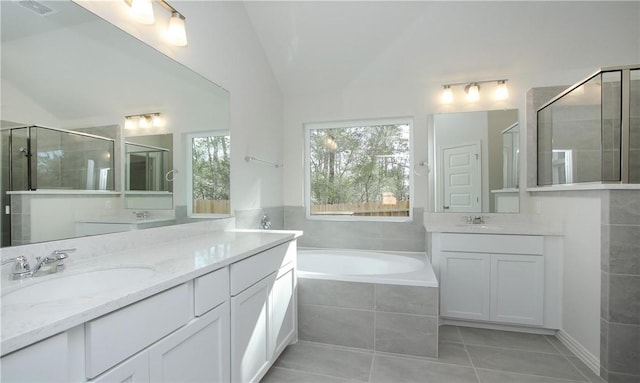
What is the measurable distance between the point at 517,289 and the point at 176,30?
317 cm

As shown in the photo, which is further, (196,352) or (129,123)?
(129,123)

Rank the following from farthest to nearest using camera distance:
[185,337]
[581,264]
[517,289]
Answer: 1. [517,289]
2. [581,264]
3. [185,337]

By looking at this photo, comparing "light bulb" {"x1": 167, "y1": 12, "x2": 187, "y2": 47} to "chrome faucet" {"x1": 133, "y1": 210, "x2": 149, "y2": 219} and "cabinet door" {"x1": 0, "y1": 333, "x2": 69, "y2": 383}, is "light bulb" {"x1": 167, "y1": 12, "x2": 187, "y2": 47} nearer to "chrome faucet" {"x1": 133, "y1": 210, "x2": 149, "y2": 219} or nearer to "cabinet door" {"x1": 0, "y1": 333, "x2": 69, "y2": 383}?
"chrome faucet" {"x1": 133, "y1": 210, "x2": 149, "y2": 219}

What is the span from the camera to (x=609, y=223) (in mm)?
1782

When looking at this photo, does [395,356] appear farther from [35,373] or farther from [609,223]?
[35,373]

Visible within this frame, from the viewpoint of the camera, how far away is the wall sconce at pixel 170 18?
1.56m

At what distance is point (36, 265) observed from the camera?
3.44 ft

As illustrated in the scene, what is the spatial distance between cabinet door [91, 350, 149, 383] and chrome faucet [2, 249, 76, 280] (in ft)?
1.65

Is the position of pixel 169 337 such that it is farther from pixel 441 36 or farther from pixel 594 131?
pixel 441 36

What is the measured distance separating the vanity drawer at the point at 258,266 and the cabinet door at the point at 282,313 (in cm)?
12

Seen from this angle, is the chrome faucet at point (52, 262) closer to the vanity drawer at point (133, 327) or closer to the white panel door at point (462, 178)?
the vanity drawer at point (133, 327)

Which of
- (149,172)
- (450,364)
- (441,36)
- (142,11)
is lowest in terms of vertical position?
(450,364)

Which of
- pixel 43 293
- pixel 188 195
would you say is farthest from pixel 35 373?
pixel 188 195

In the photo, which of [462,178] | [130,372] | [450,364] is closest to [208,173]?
[130,372]
